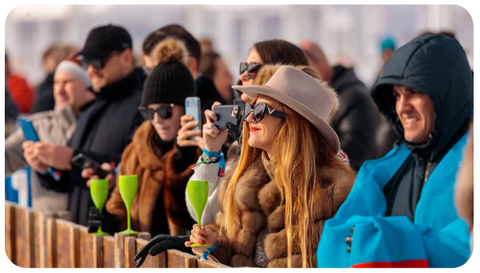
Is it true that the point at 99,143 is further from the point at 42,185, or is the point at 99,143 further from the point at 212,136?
the point at 212,136

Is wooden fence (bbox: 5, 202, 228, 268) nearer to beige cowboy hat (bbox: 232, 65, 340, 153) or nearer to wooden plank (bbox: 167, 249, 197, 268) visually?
wooden plank (bbox: 167, 249, 197, 268)

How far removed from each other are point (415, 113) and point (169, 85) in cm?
148

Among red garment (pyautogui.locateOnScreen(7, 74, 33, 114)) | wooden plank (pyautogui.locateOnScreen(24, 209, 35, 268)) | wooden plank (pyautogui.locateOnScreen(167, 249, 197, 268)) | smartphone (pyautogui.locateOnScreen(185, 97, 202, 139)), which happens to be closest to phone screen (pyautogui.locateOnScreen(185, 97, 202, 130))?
smartphone (pyautogui.locateOnScreen(185, 97, 202, 139))

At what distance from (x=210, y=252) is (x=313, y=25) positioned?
8.08m

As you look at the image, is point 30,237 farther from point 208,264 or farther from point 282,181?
point 282,181

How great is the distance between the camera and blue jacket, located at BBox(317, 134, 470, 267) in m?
2.32

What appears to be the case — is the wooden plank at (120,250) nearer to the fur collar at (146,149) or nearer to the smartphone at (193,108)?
the fur collar at (146,149)

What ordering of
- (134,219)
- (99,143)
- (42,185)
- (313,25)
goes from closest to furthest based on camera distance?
1. (134,219)
2. (99,143)
3. (42,185)
4. (313,25)

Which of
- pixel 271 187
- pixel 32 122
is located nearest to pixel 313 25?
pixel 32 122

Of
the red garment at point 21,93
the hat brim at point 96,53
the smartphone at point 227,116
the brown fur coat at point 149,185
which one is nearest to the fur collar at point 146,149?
the brown fur coat at point 149,185

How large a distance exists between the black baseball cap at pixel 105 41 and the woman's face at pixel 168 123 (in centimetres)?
82

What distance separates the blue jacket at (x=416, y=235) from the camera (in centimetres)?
232

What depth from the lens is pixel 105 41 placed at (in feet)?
14.4

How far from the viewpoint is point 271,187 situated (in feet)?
9.09
